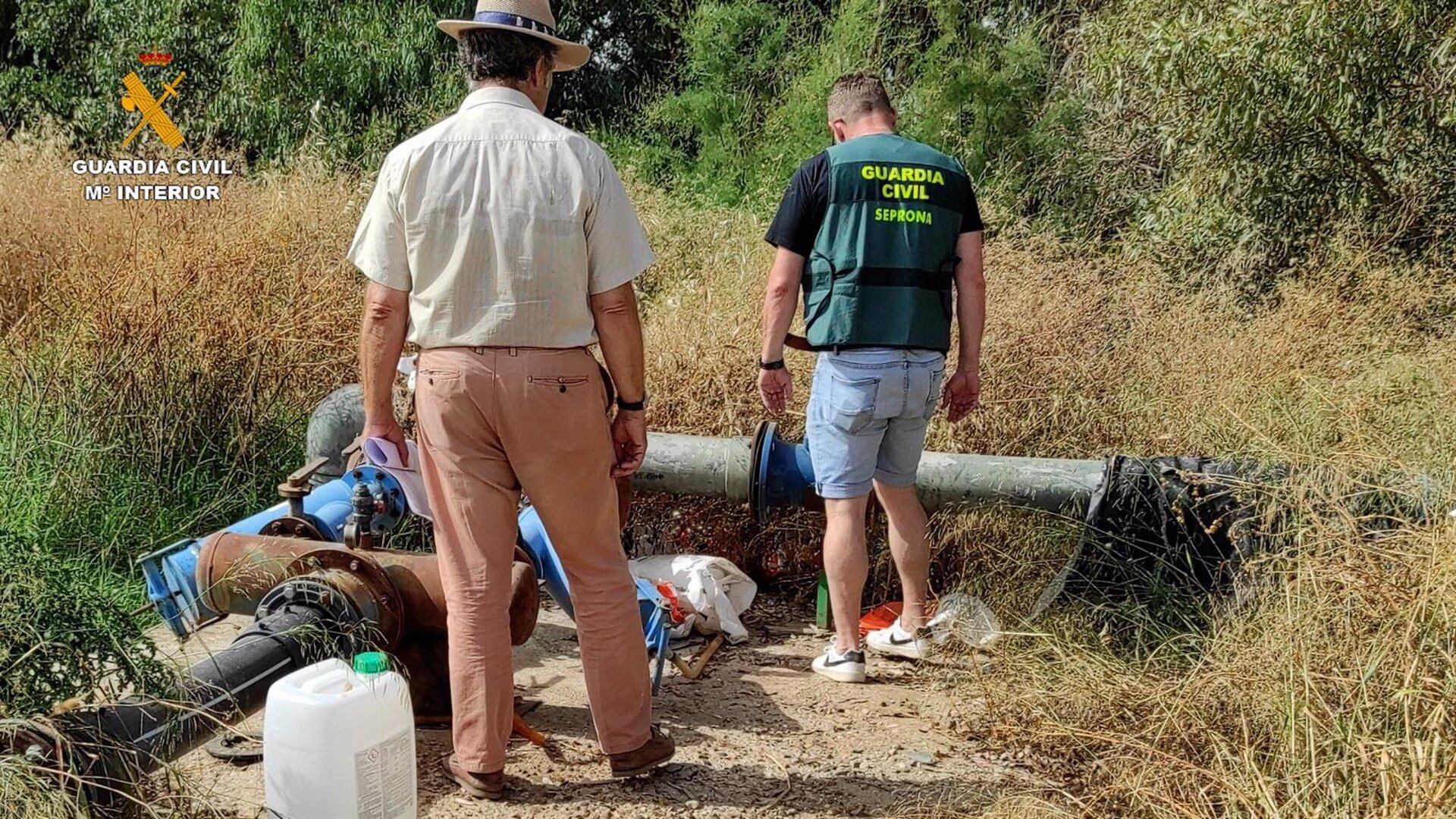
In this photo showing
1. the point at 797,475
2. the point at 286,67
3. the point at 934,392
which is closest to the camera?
the point at 934,392

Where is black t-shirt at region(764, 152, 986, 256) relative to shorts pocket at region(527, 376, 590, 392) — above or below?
above

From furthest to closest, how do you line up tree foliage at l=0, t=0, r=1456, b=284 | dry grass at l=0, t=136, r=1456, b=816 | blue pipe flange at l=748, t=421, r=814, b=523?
tree foliage at l=0, t=0, r=1456, b=284
blue pipe flange at l=748, t=421, r=814, b=523
dry grass at l=0, t=136, r=1456, b=816

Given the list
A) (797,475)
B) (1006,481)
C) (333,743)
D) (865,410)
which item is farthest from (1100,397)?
(333,743)

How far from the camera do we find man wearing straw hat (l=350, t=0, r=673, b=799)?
332 centimetres

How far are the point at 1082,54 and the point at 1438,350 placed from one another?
23.0 feet

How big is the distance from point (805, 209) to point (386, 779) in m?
2.42

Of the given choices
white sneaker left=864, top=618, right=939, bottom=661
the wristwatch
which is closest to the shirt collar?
the wristwatch

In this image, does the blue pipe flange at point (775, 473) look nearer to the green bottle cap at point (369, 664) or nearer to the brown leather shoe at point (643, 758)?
the brown leather shoe at point (643, 758)

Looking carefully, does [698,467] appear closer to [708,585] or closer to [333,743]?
[708,585]

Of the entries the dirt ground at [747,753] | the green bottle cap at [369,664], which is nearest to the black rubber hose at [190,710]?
the dirt ground at [747,753]

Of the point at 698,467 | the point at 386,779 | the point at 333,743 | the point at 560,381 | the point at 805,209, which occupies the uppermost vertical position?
the point at 805,209

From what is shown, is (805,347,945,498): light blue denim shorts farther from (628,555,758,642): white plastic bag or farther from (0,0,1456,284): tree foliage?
(0,0,1456,284): tree foliage

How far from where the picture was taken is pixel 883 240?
446 cm

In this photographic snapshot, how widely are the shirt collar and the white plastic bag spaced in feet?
7.03
